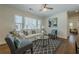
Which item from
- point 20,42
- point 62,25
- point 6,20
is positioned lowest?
point 20,42

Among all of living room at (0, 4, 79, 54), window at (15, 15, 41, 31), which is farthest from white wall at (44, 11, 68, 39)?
window at (15, 15, 41, 31)

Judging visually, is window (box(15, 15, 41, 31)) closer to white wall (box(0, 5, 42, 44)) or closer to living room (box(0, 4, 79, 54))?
living room (box(0, 4, 79, 54))

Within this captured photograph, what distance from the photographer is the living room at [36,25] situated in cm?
244

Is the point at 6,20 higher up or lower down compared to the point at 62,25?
higher up

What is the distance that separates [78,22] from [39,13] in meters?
0.94

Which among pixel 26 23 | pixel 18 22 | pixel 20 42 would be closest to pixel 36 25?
pixel 26 23

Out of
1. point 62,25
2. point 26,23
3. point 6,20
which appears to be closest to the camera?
point 6,20

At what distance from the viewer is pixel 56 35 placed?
281cm

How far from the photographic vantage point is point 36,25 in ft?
8.74

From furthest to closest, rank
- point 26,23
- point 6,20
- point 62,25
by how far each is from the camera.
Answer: point 62,25, point 26,23, point 6,20

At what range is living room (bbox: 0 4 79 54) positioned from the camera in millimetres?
2436

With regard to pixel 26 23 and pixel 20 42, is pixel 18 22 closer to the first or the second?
pixel 26 23
